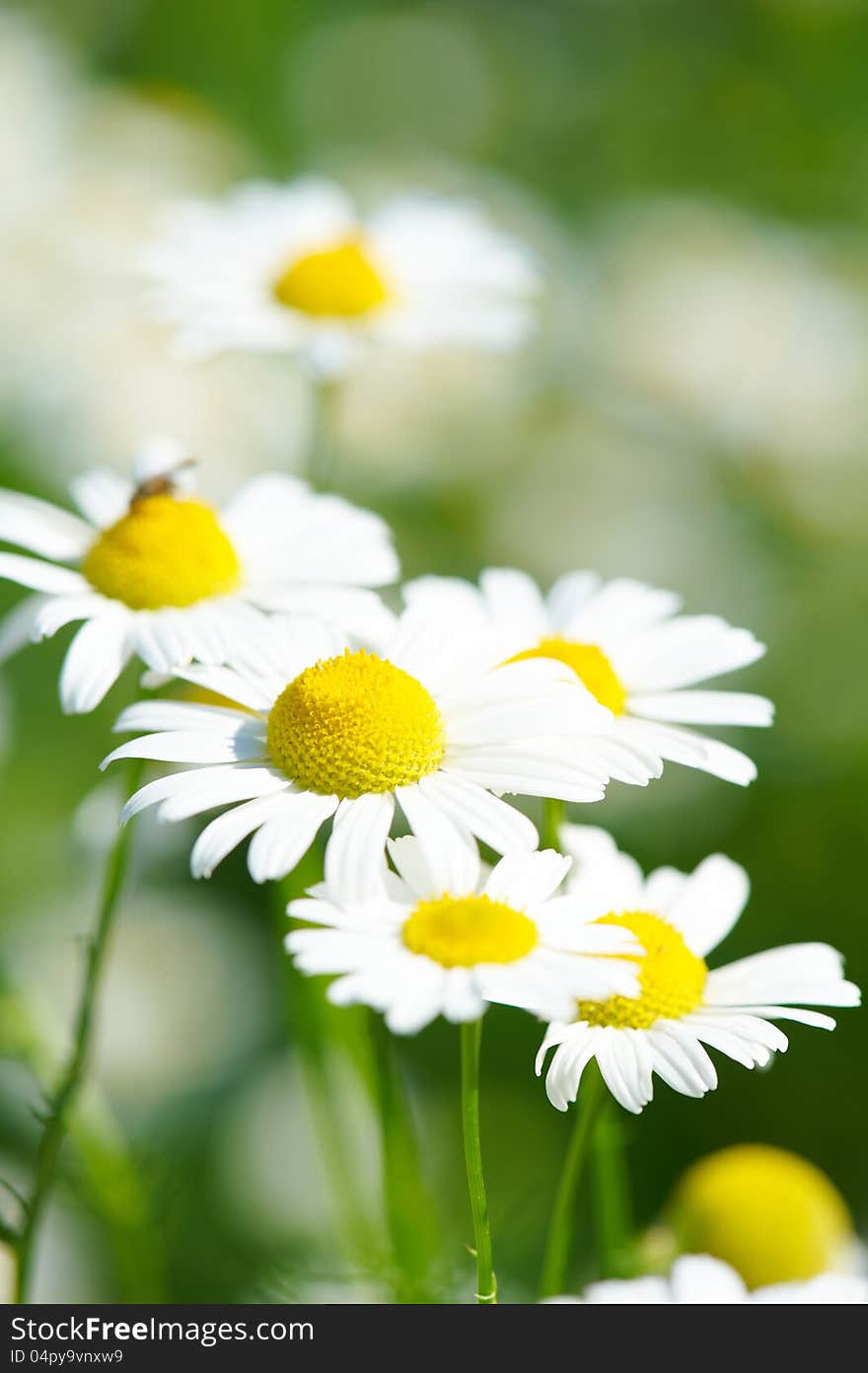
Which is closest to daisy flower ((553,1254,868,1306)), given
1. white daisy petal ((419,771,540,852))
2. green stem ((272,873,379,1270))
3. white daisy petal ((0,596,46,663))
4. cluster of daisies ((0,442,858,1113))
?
cluster of daisies ((0,442,858,1113))

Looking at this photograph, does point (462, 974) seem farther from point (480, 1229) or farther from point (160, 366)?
point (160, 366)

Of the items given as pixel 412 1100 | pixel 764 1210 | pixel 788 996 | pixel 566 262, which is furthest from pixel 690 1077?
pixel 566 262

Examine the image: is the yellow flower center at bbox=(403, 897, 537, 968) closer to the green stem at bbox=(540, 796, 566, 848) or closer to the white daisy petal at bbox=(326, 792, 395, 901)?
the white daisy petal at bbox=(326, 792, 395, 901)

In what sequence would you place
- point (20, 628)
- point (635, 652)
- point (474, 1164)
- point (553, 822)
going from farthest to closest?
point (20, 628)
point (635, 652)
point (553, 822)
point (474, 1164)

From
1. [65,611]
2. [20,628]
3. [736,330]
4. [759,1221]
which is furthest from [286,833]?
[736,330]

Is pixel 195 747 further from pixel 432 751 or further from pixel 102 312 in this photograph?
pixel 102 312

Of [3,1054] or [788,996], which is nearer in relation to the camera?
[788,996]
